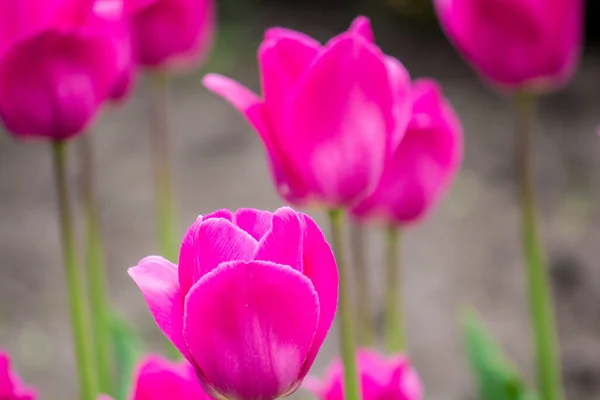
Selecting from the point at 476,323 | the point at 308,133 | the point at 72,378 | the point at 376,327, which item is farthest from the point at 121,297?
the point at 308,133

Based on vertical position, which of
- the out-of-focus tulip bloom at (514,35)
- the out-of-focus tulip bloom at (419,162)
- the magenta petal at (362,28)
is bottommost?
the out-of-focus tulip bloom at (419,162)

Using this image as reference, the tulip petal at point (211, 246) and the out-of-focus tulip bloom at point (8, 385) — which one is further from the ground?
the tulip petal at point (211, 246)

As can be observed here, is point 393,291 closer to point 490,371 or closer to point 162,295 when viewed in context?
point 490,371

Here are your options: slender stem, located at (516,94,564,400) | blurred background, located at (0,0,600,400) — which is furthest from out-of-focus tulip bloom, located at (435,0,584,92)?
blurred background, located at (0,0,600,400)

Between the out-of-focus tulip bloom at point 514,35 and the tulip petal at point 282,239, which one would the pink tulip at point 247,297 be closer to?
the tulip petal at point 282,239

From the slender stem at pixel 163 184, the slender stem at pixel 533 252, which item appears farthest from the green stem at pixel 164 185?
the slender stem at pixel 533 252

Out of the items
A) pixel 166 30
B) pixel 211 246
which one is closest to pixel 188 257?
pixel 211 246
